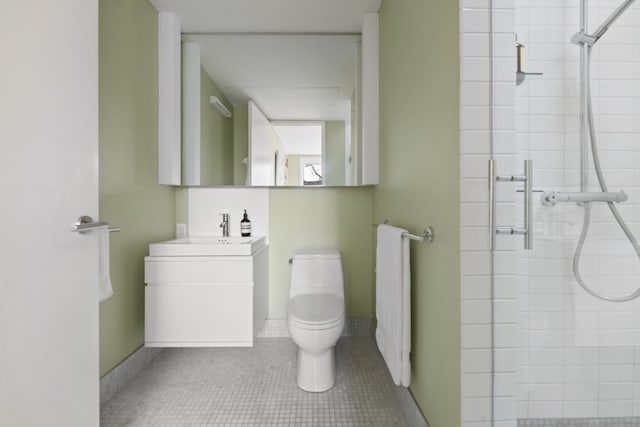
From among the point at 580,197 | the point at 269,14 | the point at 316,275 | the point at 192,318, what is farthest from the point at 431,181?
the point at 269,14

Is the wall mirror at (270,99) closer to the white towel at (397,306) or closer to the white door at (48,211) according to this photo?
the white towel at (397,306)

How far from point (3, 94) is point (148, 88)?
1.28 meters

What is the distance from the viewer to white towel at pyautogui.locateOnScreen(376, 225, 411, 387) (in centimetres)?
125

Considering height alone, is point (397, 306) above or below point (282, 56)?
below

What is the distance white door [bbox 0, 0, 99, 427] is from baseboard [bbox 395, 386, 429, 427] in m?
1.24

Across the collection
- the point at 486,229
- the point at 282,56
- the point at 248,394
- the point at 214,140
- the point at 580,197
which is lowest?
the point at 248,394

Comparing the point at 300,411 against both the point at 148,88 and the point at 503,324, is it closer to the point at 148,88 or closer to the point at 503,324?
the point at 503,324

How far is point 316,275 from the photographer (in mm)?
2041

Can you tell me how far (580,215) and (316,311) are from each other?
126cm

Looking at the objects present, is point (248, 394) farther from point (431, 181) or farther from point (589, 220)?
point (589, 220)

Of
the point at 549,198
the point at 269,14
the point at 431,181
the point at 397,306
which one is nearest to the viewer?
the point at 549,198

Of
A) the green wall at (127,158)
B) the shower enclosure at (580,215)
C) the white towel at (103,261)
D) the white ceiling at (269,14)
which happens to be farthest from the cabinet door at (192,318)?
the white ceiling at (269,14)

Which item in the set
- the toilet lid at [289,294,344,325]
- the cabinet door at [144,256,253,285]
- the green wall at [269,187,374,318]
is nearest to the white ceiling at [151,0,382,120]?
the green wall at [269,187,374,318]

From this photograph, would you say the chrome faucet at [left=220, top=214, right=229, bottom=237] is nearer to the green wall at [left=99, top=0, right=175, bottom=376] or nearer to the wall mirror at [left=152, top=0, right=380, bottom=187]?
the wall mirror at [left=152, top=0, right=380, bottom=187]
